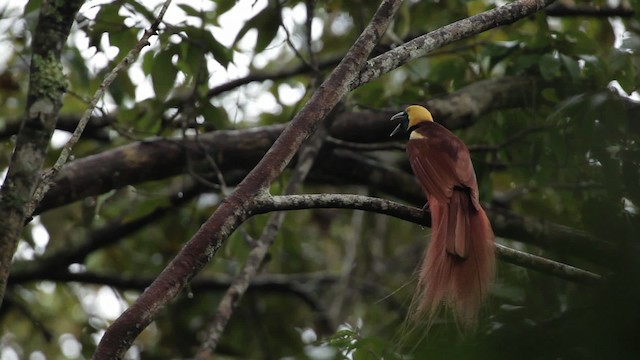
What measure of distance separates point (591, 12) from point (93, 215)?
3.11 meters

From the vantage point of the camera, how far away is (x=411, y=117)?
412 cm

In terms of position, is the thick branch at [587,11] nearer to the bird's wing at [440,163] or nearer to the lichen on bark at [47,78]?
the bird's wing at [440,163]

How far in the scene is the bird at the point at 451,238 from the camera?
2.63 metres

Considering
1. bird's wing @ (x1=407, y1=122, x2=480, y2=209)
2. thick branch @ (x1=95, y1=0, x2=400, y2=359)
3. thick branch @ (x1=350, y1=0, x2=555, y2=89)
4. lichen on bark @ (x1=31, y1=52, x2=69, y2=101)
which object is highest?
lichen on bark @ (x1=31, y1=52, x2=69, y2=101)

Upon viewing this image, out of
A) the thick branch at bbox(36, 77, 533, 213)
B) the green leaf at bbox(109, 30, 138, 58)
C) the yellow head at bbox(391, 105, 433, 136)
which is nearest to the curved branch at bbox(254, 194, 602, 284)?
the yellow head at bbox(391, 105, 433, 136)

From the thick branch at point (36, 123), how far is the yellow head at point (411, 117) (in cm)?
225

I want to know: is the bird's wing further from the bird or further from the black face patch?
the black face patch

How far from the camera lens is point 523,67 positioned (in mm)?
3986

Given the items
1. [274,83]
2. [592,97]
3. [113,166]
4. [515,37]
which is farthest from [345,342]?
[274,83]

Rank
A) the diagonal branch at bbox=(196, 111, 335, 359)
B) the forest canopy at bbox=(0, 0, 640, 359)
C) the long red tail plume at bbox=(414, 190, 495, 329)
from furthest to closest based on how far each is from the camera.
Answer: the diagonal branch at bbox=(196, 111, 335, 359)
the long red tail plume at bbox=(414, 190, 495, 329)
the forest canopy at bbox=(0, 0, 640, 359)

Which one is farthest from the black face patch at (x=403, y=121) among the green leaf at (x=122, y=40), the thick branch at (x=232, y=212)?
the thick branch at (x=232, y=212)

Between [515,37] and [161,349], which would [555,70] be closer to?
[515,37]

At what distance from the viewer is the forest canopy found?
5.12ft

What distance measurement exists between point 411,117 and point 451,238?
1377 millimetres
